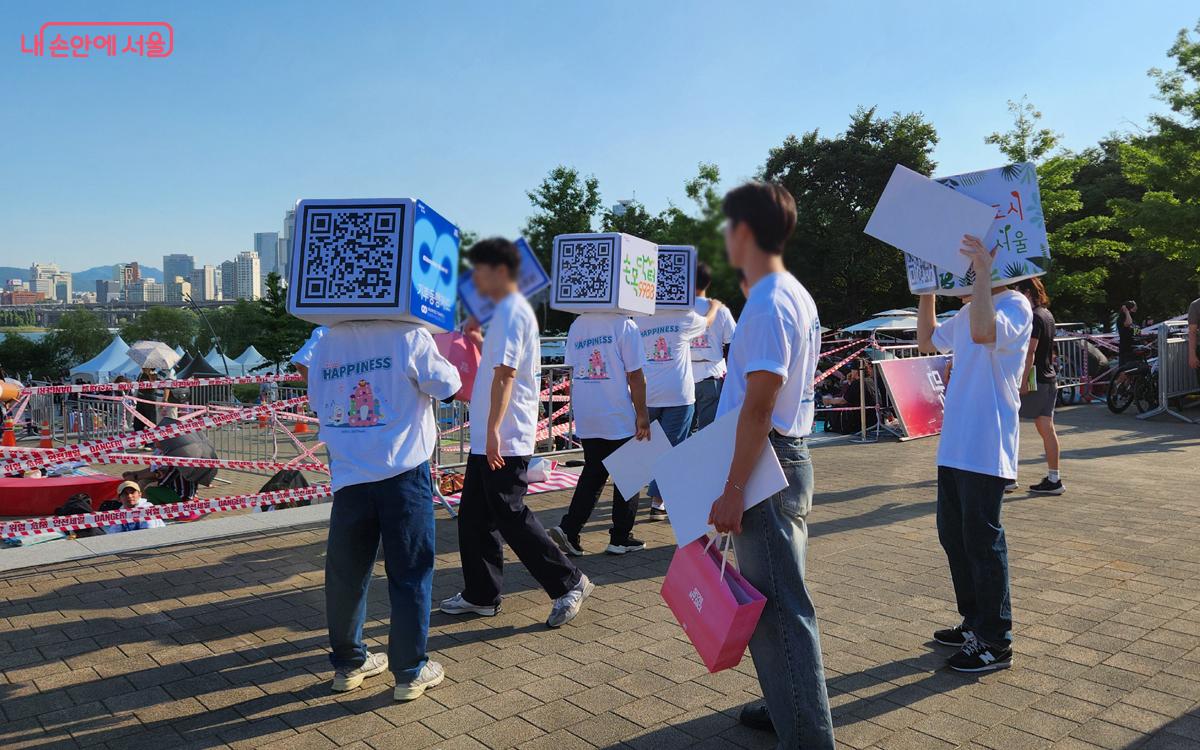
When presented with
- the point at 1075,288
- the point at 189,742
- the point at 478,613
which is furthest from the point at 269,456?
the point at 1075,288

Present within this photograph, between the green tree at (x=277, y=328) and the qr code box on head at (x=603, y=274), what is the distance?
46.5m

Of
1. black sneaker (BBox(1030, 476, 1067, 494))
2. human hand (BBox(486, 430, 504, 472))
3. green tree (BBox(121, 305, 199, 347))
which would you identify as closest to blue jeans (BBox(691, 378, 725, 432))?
black sneaker (BBox(1030, 476, 1067, 494))

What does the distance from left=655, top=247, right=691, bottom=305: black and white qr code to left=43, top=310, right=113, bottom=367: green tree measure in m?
75.4

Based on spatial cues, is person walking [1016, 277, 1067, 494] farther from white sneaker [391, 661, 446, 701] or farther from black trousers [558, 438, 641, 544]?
white sneaker [391, 661, 446, 701]

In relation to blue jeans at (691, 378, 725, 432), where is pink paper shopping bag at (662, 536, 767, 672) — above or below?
below

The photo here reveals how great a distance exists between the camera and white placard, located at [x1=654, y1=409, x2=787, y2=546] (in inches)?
107

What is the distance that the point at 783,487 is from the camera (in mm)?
2674

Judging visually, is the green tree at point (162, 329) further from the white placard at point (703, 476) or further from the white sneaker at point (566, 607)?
the white placard at point (703, 476)

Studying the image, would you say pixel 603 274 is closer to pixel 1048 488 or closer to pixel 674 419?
pixel 674 419

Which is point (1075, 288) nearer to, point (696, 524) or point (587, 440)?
point (587, 440)

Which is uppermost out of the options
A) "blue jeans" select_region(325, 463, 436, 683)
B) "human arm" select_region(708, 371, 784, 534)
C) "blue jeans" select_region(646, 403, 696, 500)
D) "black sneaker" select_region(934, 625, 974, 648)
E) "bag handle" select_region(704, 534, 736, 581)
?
"human arm" select_region(708, 371, 784, 534)

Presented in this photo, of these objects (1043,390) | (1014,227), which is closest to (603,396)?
(1014,227)

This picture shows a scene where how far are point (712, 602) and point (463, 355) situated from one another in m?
2.42

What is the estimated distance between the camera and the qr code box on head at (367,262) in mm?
3578
